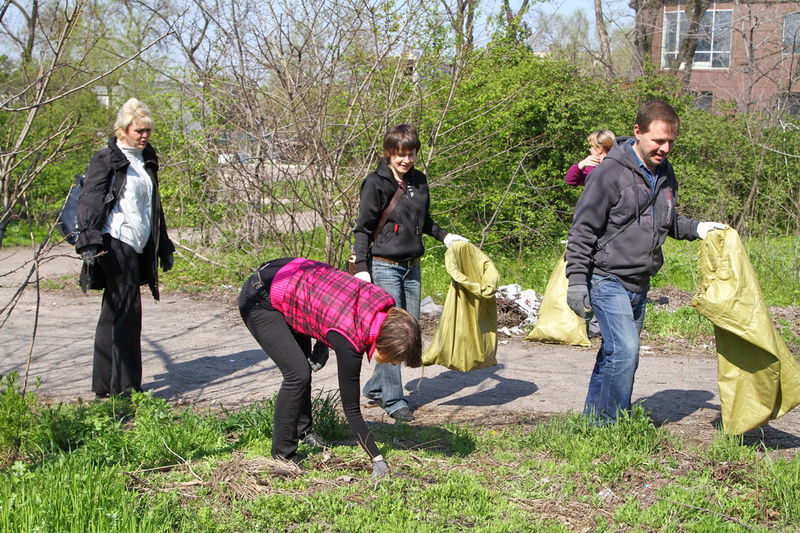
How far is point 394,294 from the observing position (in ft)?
17.4

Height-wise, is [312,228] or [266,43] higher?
[266,43]

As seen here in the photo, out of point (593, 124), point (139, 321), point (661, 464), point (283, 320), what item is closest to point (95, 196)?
point (139, 321)

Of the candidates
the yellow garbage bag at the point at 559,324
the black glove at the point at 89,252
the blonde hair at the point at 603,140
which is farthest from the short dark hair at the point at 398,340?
the blonde hair at the point at 603,140

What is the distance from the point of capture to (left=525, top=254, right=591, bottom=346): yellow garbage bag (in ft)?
18.1

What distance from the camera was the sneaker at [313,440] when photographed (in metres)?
4.44

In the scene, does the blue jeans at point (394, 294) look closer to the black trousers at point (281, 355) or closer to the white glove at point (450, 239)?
the white glove at point (450, 239)

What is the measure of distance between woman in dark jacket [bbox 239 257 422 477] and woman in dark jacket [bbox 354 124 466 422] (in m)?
1.08

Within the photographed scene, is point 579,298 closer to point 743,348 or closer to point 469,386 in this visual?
point 743,348

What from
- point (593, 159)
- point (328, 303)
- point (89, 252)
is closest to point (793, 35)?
point (593, 159)

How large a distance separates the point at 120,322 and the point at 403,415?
1.97 m

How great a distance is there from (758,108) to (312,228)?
34.6 feet

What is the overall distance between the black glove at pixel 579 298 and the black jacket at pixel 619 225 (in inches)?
1.3

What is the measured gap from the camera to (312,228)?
940 cm

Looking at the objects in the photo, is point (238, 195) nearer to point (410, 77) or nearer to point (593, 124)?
point (410, 77)
